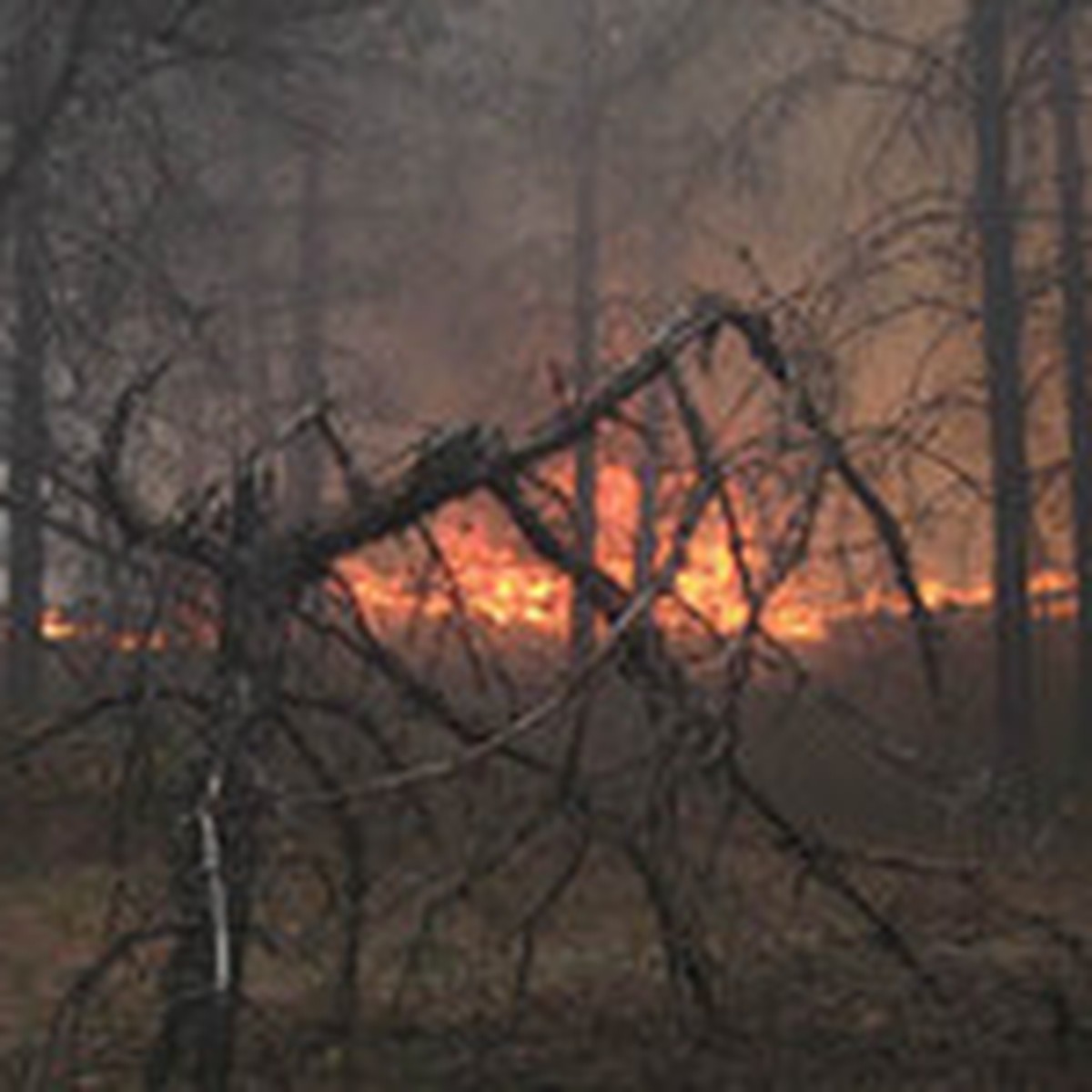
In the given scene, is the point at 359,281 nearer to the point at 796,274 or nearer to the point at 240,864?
the point at 796,274

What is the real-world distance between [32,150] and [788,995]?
6.71 meters

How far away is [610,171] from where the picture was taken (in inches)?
925

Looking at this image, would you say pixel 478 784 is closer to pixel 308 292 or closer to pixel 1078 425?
pixel 1078 425

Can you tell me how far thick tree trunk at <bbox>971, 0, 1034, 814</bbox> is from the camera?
14.0 metres

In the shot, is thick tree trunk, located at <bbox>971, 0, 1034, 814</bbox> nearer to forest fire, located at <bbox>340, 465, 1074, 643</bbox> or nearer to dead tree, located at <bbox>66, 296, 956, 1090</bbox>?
forest fire, located at <bbox>340, 465, 1074, 643</bbox>

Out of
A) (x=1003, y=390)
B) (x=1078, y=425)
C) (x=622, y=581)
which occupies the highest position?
(x=1003, y=390)

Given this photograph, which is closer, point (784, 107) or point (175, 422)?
point (175, 422)

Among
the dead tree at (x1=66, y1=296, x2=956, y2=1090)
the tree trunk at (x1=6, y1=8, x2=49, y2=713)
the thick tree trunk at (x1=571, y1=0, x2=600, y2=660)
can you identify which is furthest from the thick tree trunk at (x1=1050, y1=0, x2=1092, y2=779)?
the dead tree at (x1=66, y1=296, x2=956, y2=1090)

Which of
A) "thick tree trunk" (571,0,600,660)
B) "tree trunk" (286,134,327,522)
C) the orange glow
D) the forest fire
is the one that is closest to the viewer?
the orange glow

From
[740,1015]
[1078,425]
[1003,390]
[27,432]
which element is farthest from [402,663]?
[27,432]

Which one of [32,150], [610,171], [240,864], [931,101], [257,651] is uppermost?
[610,171]

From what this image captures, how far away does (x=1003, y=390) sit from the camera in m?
14.3

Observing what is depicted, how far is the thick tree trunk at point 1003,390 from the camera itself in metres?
14.0

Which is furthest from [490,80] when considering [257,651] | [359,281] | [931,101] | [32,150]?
[257,651]
